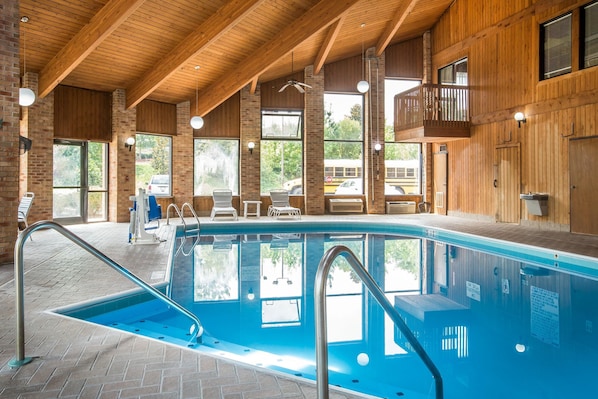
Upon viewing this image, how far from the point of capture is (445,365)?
11.8 ft

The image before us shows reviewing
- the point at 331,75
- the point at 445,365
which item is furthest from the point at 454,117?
the point at 445,365

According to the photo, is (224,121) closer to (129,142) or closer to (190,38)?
(129,142)

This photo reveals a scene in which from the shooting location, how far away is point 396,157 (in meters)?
15.3

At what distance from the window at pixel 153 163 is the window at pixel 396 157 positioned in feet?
23.0

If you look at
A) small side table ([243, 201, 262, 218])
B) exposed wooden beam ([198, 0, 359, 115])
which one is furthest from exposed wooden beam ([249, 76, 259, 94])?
small side table ([243, 201, 262, 218])

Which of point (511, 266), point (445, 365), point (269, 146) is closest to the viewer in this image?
point (445, 365)

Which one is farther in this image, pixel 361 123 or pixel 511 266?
pixel 361 123

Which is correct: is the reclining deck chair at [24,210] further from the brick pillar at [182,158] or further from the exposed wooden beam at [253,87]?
the exposed wooden beam at [253,87]

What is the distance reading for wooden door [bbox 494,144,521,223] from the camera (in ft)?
36.7

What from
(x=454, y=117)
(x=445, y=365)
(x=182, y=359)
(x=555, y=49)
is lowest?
(x=445, y=365)

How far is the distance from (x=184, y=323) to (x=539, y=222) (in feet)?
29.4

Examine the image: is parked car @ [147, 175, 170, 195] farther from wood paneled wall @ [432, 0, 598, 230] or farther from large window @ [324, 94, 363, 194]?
wood paneled wall @ [432, 0, 598, 230]

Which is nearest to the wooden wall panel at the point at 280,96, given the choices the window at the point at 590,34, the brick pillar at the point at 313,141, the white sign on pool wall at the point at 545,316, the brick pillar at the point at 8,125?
the brick pillar at the point at 313,141

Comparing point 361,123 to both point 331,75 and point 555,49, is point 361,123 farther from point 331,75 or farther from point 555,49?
point 555,49
